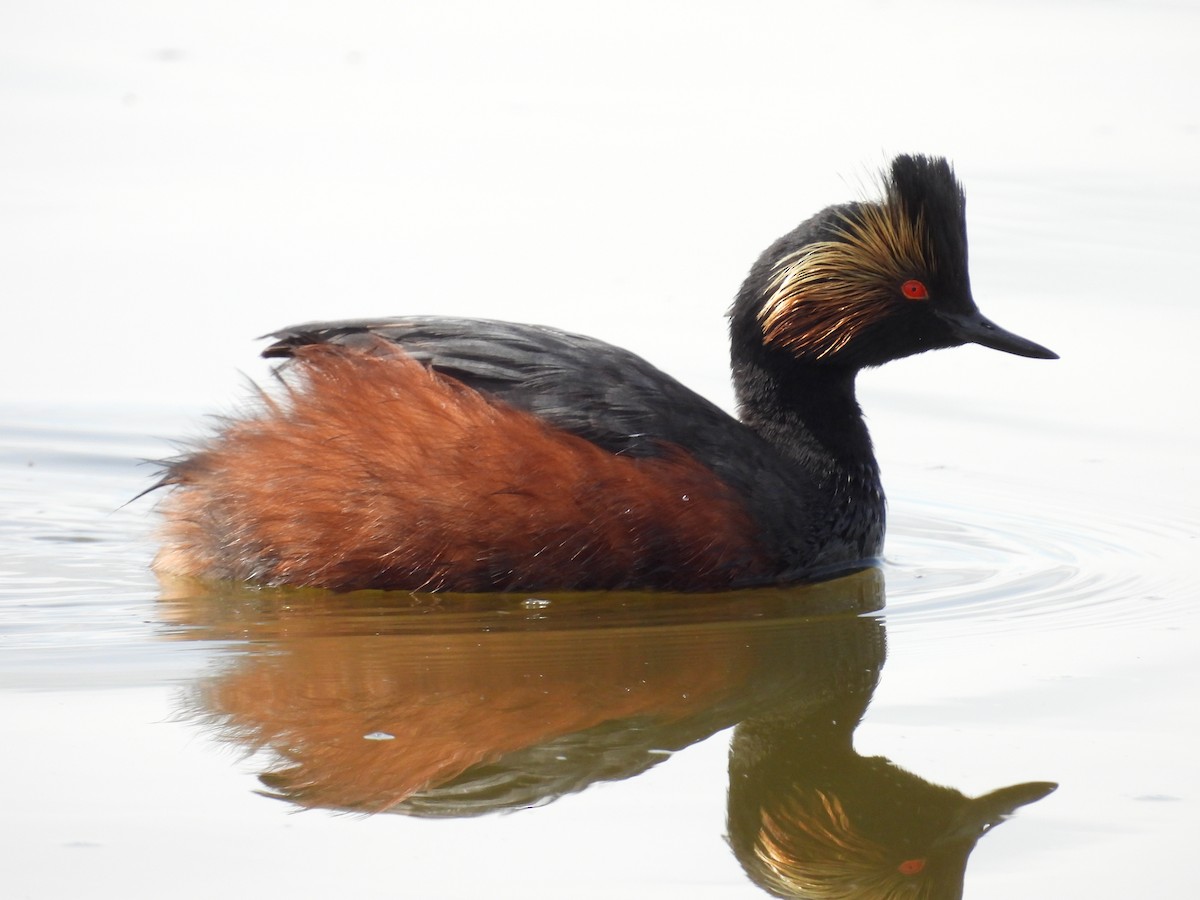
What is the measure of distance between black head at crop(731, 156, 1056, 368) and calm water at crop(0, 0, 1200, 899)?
3.24 ft

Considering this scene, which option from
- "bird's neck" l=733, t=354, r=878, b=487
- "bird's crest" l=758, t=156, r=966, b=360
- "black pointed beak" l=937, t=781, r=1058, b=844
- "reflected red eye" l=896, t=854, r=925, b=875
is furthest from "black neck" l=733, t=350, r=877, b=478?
"reflected red eye" l=896, t=854, r=925, b=875

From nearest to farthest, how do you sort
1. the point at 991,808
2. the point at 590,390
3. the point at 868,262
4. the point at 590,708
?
the point at 991,808 → the point at 590,708 → the point at 590,390 → the point at 868,262

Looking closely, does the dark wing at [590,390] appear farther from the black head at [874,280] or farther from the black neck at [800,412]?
the black head at [874,280]

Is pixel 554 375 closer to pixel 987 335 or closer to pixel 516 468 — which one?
pixel 516 468

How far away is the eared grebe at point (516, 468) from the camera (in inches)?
300

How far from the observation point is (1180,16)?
17.3 metres

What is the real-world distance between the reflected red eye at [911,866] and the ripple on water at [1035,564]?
2.06 metres

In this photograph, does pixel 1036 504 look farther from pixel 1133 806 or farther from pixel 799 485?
pixel 1133 806

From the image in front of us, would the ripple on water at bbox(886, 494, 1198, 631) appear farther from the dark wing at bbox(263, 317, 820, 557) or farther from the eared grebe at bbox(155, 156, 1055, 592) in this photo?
the dark wing at bbox(263, 317, 820, 557)

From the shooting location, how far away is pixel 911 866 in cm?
562

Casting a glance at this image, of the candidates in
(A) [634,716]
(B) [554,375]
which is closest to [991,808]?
(A) [634,716]

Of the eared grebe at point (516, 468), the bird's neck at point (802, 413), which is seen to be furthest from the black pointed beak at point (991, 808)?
the bird's neck at point (802, 413)

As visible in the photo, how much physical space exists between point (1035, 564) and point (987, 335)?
1.03 meters

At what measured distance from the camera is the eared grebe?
25.0ft
